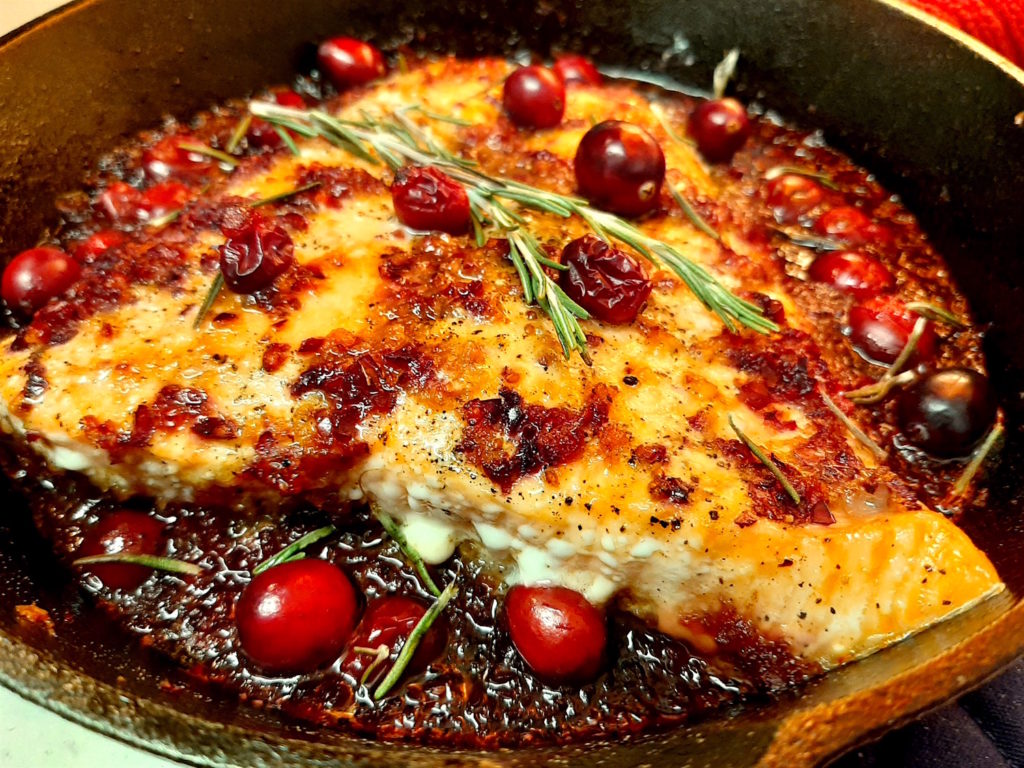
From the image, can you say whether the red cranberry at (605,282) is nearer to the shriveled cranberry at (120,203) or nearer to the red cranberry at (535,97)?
the red cranberry at (535,97)

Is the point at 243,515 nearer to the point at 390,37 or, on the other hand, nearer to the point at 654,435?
the point at 654,435

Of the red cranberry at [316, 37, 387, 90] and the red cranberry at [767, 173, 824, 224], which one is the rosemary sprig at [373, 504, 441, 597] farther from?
the red cranberry at [316, 37, 387, 90]

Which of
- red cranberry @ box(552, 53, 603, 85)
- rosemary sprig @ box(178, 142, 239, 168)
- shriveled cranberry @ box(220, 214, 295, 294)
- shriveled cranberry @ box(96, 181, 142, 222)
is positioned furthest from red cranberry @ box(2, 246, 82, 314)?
red cranberry @ box(552, 53, 603, 85)

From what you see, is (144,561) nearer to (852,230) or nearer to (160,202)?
(160,202)

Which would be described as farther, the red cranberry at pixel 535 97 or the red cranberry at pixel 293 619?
the red cranberry at pixel 535 97

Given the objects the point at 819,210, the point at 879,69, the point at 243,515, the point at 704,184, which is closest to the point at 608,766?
the point at 243,515

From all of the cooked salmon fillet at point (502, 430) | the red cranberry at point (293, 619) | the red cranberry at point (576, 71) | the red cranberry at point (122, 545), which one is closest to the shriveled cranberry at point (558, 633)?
the cooked salmon fillet at point (502, 430)
